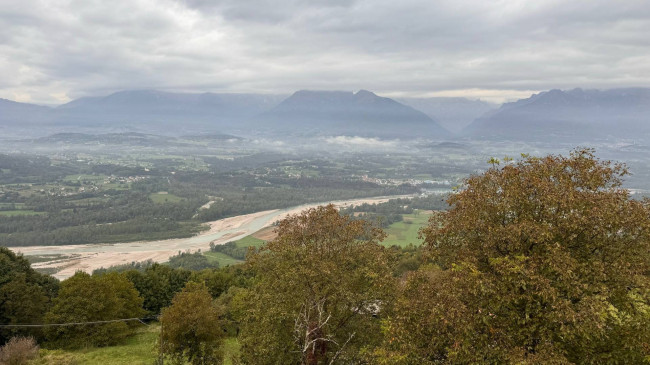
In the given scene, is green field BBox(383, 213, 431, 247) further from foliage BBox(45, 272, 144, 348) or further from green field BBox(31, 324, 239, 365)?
foliage BBox(45, 272, 144, 348)

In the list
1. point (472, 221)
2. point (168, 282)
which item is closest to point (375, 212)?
point (168, 282)

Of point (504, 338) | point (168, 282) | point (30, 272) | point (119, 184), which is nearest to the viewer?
point (504, 338)

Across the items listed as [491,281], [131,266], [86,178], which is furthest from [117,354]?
[86,178]

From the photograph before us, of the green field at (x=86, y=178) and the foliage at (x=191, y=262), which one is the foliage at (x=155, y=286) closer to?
the foliage at (x=191, y=262)

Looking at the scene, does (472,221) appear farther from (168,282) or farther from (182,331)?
(168,282)

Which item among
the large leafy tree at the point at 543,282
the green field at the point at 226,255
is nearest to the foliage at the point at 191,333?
the large leafy tree at the point at 543,282

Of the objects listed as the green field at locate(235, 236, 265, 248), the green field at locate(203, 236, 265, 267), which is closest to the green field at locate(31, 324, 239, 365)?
the green field at locate(203, 236, 265, 267)
